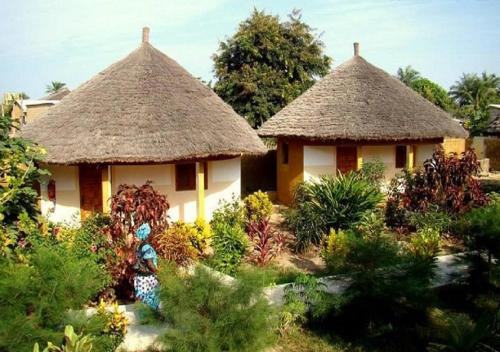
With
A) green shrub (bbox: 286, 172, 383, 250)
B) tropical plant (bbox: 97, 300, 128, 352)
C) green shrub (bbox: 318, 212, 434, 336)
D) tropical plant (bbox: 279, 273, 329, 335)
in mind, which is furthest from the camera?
green shrub (bbox: 286, 172, 383, 250)

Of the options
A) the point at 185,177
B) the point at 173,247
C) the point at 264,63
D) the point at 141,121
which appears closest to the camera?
the point at 173,247

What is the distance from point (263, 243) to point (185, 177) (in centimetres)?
381

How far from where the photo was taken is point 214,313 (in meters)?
4.76

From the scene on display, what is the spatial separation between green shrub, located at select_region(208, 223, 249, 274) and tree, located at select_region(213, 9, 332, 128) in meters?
13.3

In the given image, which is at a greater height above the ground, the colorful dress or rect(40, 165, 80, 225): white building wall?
rect(40, 165, 80, 225): white building wall

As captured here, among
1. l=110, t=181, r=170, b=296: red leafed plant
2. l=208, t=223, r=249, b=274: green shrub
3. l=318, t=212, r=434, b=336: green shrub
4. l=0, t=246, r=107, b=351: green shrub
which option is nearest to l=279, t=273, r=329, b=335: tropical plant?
l=318, t=212, r=434, b=336: green shrub

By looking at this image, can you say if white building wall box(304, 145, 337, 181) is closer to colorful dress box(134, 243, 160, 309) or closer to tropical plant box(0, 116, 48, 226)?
tropical plant box(0, 116, 48, 226)

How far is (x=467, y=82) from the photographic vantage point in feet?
155

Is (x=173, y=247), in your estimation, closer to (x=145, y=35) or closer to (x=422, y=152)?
(x=145, y=35)

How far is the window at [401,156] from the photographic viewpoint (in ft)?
51.7

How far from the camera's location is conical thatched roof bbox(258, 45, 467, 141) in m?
14.2

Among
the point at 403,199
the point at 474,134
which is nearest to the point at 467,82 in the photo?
the point at 474,134

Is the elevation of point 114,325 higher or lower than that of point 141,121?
lower

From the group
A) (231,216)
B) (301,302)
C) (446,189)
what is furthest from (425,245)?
(231,216)
